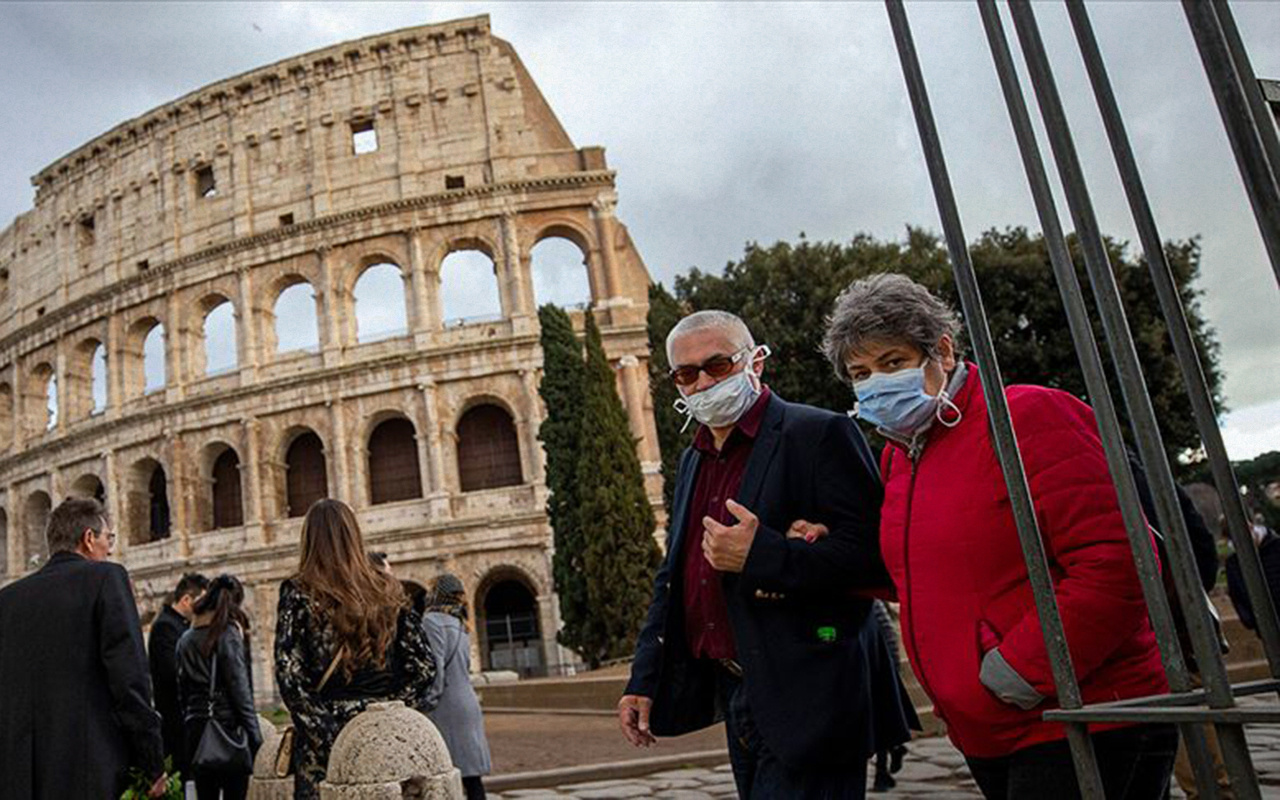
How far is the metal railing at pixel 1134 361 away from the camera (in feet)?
4.11

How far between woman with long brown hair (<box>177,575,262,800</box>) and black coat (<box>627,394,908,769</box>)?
3.18 metres

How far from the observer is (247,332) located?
2591cm

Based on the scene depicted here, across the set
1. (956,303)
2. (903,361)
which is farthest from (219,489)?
(903,361)

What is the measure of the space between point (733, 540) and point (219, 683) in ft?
12.7

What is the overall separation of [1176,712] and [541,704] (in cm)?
1403

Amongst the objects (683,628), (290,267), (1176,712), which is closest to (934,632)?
(1176,712)

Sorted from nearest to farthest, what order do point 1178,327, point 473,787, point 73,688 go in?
point 1178,327
point 73,688
point 473,787

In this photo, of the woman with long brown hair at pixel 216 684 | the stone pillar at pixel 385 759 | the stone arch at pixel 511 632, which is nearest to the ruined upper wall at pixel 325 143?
the stone arch at pixel 511 632

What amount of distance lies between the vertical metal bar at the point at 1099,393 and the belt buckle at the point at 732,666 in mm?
1348

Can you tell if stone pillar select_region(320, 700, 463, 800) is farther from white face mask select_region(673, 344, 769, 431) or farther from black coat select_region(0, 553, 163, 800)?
white face mask select_region(673, 344, 769, 431)

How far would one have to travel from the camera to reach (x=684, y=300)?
2016cm

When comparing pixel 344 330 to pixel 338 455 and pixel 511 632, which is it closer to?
pixel 338 455

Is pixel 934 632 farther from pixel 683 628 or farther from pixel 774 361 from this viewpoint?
pixel 774 361

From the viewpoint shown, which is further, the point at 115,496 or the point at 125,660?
the point at 115,496
